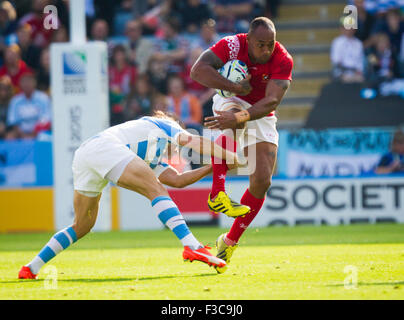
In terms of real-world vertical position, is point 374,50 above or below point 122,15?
below

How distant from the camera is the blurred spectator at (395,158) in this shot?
45.7ft

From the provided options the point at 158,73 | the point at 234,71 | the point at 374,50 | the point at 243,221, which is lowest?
the point at 243,221

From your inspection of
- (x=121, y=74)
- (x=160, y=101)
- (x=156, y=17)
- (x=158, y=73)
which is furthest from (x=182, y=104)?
(x=156, y=17)

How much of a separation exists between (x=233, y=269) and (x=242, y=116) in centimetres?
144

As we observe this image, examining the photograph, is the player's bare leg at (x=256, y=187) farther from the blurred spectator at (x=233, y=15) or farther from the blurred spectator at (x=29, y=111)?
the blurred spectator at (x=233, y=15)

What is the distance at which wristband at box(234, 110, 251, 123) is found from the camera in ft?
23.9

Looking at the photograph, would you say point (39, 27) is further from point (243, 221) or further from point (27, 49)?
point (243, 221)

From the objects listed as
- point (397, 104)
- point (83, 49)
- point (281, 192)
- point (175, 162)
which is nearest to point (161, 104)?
point (83, 49)

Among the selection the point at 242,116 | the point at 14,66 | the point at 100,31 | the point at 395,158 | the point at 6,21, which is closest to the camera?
the point at 242,116

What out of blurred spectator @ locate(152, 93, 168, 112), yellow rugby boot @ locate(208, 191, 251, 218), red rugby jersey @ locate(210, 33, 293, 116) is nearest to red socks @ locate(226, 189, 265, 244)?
yellow rugby boot @ locate(208, 191, 251, 218)

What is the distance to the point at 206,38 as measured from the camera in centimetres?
1647

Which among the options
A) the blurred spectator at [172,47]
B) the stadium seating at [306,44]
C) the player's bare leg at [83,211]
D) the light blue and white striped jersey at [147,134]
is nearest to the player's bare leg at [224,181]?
the light blue and white striped jersey at [147,134]
